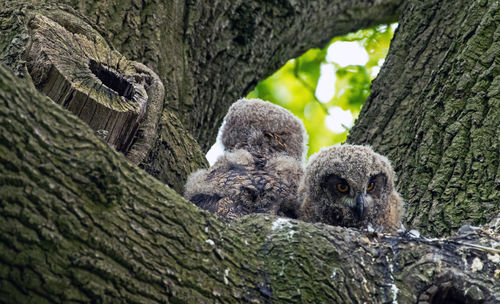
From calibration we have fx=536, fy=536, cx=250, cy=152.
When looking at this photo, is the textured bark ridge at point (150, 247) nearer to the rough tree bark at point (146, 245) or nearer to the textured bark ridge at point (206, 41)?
the rough tree bark at point (146, 245)

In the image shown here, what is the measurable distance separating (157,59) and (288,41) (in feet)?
4.75

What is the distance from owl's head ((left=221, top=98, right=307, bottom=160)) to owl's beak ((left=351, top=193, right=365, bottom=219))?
77cm

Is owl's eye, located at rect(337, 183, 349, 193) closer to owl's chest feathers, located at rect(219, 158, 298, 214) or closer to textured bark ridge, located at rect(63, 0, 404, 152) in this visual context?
owl's chest feathers, located at rect(219, 158, 298, 214)

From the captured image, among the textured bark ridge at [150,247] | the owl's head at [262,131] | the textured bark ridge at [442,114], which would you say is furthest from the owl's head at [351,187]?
the textured bark ridge at [150,247]

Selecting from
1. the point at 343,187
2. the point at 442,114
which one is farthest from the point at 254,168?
the point at 442,114

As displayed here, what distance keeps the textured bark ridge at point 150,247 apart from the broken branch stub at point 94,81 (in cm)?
69

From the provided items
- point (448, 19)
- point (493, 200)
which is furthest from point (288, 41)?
point (493, 200)

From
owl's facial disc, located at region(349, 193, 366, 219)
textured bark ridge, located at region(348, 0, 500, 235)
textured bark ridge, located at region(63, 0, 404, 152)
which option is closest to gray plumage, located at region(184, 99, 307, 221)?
textured bark ridge, located at region(63, 0, 404, 152)

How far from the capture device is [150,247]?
1.67m

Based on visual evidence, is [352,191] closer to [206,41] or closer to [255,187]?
[255,187]

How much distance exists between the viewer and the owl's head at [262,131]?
12.6 ft

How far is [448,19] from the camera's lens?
3814 mm

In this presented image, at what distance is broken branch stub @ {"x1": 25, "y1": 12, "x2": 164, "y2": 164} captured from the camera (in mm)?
2320

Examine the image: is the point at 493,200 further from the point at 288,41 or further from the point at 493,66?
the point at 288,41
